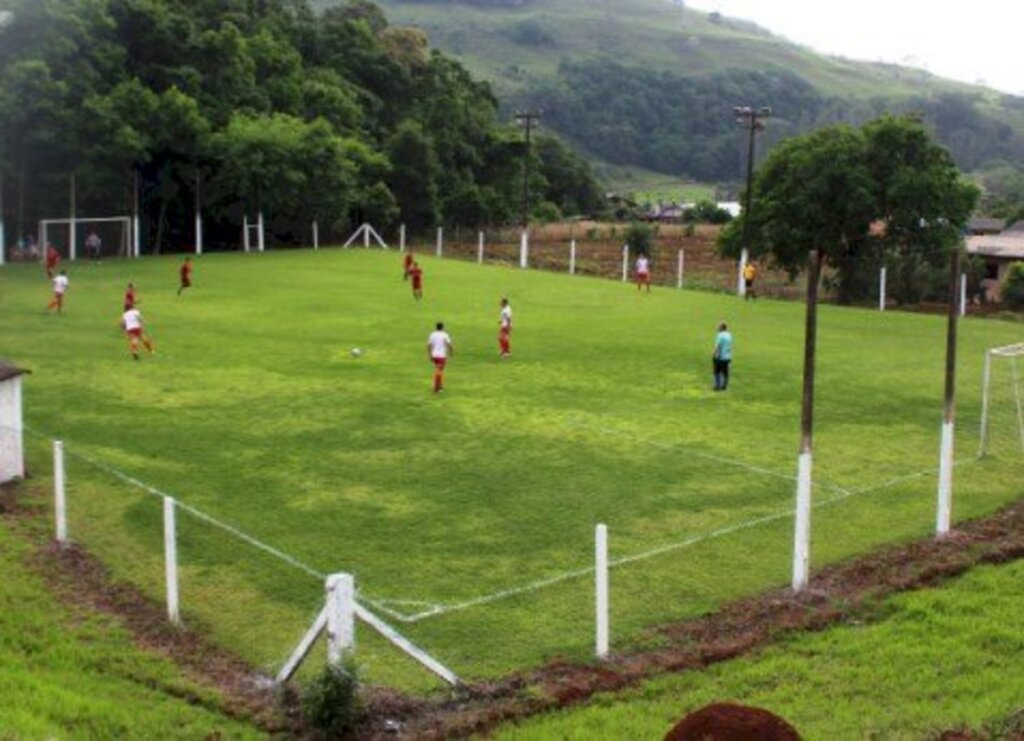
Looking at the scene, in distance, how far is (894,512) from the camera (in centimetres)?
1708

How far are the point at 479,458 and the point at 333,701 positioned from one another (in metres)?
9.84

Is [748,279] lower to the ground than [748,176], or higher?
lower

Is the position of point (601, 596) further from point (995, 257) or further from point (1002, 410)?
point (995, 257)

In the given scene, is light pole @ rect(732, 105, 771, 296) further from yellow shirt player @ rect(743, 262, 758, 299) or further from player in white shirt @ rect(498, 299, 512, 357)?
player in white shirt @ rect(498, 299, 512, 357)

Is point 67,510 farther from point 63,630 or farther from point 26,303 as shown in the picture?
point 26,303

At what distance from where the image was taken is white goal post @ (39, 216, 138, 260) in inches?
2105

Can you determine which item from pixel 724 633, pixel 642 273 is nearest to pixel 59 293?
pixel 642 273

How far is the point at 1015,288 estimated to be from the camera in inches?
1861

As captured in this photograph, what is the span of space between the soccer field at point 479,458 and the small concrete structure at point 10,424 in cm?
82

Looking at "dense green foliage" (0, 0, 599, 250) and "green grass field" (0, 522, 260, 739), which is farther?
"dense green foliage" (0, 0, 599, 250)

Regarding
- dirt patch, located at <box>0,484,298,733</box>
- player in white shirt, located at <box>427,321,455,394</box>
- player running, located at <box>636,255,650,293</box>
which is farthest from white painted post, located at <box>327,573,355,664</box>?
player running, located at <box>636,255,650,293</box>

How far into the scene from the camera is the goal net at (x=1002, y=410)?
68.7 feet

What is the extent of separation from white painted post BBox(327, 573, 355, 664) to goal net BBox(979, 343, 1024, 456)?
13553 mm

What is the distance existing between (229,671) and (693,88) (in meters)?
177
